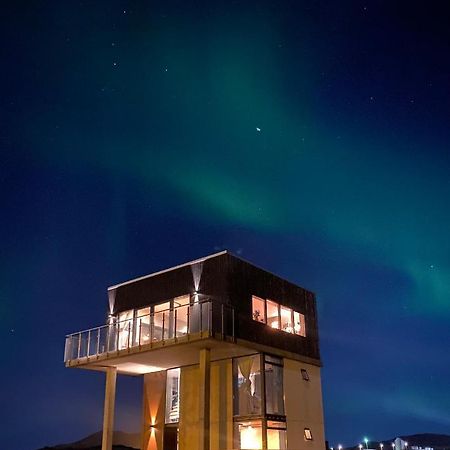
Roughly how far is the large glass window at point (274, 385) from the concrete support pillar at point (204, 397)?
2.43 metres

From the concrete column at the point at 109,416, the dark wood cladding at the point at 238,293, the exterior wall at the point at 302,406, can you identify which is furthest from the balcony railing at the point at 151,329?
the exterior wall at the point at 302,406

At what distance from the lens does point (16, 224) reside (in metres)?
74.1

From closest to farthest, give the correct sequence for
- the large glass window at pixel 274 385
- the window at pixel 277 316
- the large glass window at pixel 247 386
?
the large glass window at pixel 247 386, the large glass window at pixel 274 385, the window at pixel 277 316

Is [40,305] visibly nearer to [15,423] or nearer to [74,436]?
[15,423]

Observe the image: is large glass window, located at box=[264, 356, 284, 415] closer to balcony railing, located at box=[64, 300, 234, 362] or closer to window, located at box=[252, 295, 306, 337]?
window, located at box=[252, 295, 306, 337]

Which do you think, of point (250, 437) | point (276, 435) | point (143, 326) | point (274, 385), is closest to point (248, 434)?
point (250, 437)

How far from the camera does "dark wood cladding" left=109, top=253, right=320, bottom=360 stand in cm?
2006

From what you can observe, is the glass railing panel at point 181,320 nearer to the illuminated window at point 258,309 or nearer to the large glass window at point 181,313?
the large glass window at point 181,313

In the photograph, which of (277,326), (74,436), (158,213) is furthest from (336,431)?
(277,326)

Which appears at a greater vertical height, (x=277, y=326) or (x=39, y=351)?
(x=39, y=351)

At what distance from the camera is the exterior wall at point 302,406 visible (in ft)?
68.0

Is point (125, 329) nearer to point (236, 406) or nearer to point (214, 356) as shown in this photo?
point (214, 356)

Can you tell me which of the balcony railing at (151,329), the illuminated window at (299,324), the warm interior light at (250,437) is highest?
the illuminated window at (299,324)

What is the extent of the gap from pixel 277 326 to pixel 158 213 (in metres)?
55.2
